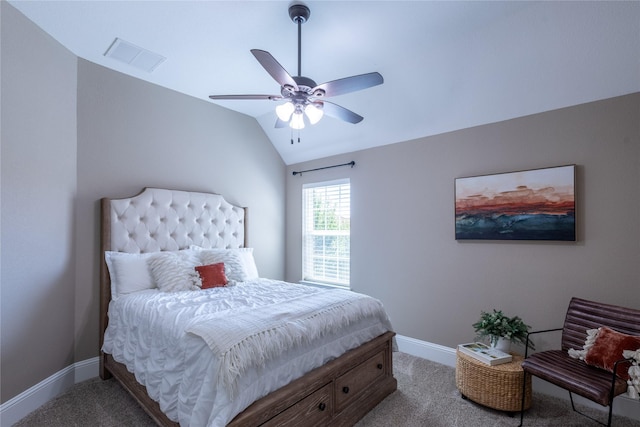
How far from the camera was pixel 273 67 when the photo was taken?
6.21ft

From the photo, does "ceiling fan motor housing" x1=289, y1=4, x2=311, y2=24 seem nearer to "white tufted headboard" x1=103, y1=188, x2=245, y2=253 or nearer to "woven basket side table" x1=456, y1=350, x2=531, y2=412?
"white tufted headboard" x1=103, y1=188, x2=245, y2=253

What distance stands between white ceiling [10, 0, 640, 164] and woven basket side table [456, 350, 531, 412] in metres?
2.23

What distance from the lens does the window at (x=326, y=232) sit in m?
4.23

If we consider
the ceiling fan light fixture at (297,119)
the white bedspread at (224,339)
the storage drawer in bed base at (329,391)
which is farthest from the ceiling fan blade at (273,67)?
the storage drawer in bed base at (329,391)

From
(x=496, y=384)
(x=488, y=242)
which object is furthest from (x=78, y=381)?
(x=488, y=242)

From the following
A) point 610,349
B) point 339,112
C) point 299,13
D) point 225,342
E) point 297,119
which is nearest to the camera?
point 225,342

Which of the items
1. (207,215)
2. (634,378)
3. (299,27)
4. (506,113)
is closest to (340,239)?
(207,215)

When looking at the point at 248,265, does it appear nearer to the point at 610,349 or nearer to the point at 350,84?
the point at 350,84

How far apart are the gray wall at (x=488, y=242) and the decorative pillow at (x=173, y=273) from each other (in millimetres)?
2022

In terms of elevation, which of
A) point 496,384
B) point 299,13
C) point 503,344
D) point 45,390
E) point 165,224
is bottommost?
point 45,390

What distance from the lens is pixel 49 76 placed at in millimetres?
2541

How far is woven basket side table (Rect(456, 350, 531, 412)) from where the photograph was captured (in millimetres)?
2301

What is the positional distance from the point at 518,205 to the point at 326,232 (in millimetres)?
2407

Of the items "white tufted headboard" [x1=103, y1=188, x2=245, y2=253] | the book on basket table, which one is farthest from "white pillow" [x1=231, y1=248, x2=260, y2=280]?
the book on basket table
